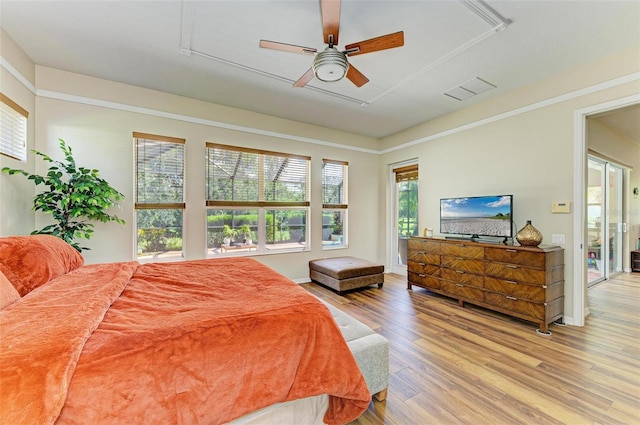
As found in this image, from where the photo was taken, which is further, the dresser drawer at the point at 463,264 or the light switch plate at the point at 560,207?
the dresser drawer at the point at 463,264

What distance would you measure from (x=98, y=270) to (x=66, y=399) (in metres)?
1.53

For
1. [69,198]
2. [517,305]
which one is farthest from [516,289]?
[69,198]

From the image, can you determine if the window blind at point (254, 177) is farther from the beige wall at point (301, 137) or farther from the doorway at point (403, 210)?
the doorway at point (403, 210)

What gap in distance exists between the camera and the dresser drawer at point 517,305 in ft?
9.55

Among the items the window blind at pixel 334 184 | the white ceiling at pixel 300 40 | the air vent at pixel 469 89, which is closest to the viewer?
the white ceiling at pixel 300 40

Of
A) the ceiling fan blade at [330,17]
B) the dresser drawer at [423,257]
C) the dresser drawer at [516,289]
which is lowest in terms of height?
the dresser drawer at [516,289]

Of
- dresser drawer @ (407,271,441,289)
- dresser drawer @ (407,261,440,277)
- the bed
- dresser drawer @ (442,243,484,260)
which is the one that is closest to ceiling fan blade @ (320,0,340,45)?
the bed

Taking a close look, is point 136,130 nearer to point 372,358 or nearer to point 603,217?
point 372,358

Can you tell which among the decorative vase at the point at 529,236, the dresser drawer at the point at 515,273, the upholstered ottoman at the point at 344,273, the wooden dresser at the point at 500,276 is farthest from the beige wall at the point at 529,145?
the upholstered ottoman at the point at 344,273

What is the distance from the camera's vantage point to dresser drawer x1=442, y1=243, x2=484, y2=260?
11.4 ft

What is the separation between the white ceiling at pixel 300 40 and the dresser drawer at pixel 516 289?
2486mm

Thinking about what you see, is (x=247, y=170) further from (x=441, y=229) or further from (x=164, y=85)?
(x=441, y=229)

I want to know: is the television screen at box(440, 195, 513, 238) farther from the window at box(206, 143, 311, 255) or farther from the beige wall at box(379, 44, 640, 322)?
the window at box(206, 143, 311, 255)

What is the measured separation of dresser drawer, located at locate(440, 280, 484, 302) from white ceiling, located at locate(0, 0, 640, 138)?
2681 millimetres
